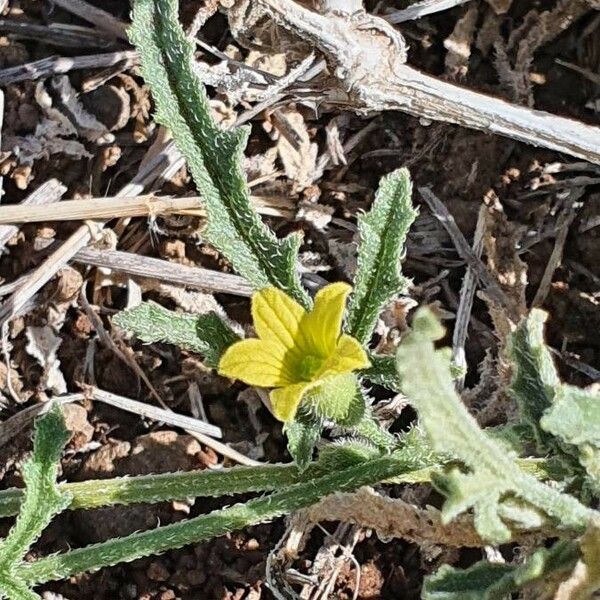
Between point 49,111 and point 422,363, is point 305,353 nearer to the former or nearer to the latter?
point 422,363

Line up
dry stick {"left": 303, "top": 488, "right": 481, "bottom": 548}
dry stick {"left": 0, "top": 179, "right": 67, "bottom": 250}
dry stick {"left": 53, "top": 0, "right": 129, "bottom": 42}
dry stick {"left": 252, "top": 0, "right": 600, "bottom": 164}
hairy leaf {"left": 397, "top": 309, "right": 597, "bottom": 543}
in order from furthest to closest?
1. dry stick {"left": 53, "top": 0, "right": 129, "bottom": 42}
2. dry stick {"left": 0, "top": 179, "right": 67, "bottom": 250}
3. dry stick {"left": 252, "top": 0, "right": 600, "bottom": 164}
4. dry stick {"left": 303, "top": 488, "right": 481, "bottom": 548}
5. hairy leaf {"left": 397, "top": 309, "right": 597, "bottom": 543}

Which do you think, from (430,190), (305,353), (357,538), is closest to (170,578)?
(357,538)

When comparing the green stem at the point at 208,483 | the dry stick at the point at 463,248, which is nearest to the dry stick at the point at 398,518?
the green stem at the point at 208,483

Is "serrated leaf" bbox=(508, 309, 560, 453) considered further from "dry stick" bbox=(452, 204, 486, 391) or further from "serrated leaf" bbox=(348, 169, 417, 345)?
"dry stick" bbox=(452, 204, 486, 391)

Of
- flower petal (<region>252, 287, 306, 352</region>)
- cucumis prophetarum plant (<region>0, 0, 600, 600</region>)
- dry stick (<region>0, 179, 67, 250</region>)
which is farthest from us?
dry stick (<region>0, 179, 67, 250</region>)

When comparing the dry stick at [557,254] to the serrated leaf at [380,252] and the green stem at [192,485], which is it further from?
the green stem at [192,485]

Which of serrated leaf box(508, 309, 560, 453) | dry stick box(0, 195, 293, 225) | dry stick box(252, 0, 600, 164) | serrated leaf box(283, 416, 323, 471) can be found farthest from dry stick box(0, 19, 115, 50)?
serrated leaf box(508, 309, 560, 453)
